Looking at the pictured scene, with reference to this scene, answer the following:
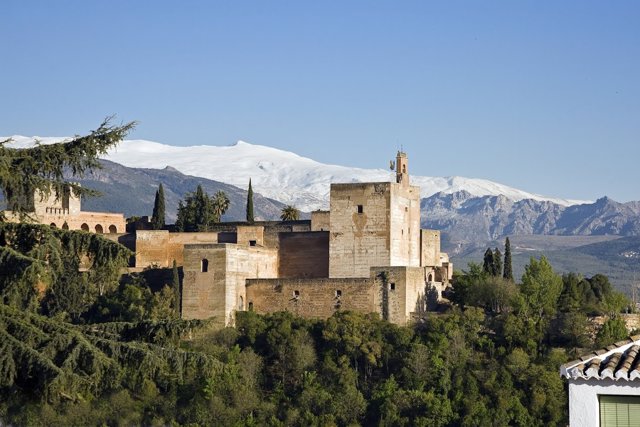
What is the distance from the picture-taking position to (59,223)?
6303cm

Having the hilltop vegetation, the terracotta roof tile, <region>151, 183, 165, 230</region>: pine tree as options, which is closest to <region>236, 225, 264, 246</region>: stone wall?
the hilltop vegetation

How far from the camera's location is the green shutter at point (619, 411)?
11.1 meters

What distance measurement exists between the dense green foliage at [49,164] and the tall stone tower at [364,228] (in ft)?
130

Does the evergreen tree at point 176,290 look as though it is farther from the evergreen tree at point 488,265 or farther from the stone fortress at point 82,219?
the evergreen tree at point 488,265

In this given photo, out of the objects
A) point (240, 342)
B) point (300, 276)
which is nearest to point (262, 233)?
point (300, 276)

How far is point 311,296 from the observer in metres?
53.5

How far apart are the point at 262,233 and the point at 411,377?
915cm

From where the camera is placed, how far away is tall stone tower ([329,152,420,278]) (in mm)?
53750

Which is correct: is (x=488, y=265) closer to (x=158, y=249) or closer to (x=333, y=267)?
(x=333, y=267)

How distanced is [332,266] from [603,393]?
142ft

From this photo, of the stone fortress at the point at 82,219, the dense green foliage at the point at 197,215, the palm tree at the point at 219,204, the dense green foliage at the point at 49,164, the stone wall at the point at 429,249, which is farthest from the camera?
the palm tree at the point at 219,204

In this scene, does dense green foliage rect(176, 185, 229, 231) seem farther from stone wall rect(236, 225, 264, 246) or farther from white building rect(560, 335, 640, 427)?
white building rect(560, 335, 640, 427)

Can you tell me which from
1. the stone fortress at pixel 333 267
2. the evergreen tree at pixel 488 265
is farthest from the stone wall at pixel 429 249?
the evergreen tree at pixel 488 265

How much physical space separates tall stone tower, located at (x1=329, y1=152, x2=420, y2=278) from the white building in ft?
138
